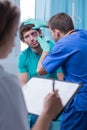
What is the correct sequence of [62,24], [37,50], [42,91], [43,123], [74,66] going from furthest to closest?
[37,50]
[62,24]
[74,66]
[42,91]
[43,123]

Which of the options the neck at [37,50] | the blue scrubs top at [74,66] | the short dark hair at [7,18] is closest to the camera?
the short dark hair at [7,18]

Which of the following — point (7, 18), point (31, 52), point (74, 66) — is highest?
point (7, 18)

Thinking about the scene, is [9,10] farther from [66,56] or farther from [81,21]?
[81,21]

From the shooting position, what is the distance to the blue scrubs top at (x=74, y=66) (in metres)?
1.69

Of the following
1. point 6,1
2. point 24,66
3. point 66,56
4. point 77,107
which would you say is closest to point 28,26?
point 24,66

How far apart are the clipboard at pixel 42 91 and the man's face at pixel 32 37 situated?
72 centimetres

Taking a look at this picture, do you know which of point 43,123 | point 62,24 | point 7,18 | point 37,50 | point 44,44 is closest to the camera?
point 7,18

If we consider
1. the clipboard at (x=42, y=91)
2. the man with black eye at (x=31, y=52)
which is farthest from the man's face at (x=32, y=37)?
the clipboard at (x=42, y=91)

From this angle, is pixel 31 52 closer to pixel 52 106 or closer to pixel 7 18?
pixel 52 106

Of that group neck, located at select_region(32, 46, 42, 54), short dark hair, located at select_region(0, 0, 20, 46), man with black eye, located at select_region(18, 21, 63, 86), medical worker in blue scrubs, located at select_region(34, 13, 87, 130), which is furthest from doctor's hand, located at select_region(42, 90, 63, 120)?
neck, located at select_region(32, 46, 42, 54)

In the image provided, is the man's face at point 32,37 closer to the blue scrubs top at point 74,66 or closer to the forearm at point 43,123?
the blue scrubs top at point 74,66

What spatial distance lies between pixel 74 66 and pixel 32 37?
56 cm

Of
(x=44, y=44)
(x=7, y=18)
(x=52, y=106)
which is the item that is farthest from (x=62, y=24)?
(x=7, y=18)

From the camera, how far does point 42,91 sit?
1.35 meters
